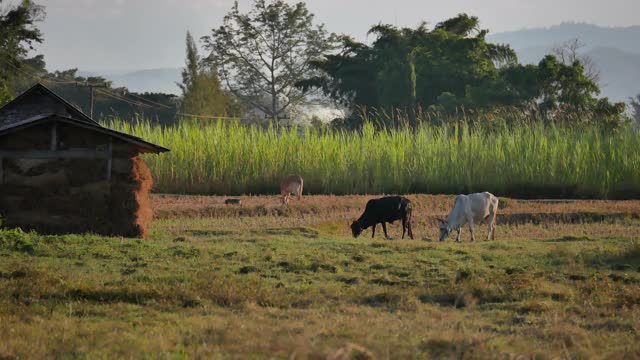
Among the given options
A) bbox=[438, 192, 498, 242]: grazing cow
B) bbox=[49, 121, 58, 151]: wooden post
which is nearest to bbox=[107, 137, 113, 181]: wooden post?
bbox=[49, 121, 58, 151]: wooden post

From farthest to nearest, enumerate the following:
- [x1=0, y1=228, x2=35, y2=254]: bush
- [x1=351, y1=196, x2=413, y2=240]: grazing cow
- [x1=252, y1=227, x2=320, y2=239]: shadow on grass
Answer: [x1=351, y1=196, x2=413, y2=240]: grazing cow, [x1=252, y1=227, x2=320, y2=239]: shadow on grass, [x1=0, y1=228, x2=35, y2=254]: bush

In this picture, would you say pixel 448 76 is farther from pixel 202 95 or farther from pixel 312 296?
pixel 312 296

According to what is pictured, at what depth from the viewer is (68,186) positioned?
13102 mm

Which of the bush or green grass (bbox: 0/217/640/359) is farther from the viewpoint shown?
the bush

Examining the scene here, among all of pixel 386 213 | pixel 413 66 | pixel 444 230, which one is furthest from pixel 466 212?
pixel 413 66

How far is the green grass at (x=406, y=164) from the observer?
73.8 ft

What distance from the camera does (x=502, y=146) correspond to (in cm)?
2392

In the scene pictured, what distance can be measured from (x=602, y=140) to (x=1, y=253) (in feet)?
55.2

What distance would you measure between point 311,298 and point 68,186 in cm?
586

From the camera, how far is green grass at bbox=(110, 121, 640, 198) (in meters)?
22.5

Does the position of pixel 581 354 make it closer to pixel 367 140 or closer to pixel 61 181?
pixel 61 181

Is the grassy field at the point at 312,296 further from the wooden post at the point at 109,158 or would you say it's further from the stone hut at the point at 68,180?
the wooden post at the point at 109,158

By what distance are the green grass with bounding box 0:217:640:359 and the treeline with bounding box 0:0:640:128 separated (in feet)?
51.8

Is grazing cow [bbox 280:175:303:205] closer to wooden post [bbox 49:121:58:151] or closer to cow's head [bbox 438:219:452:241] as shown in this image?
cow's head [bbox 438:219:452:241]
